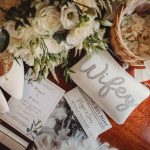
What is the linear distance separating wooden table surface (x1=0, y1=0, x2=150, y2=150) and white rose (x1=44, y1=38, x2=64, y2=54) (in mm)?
220

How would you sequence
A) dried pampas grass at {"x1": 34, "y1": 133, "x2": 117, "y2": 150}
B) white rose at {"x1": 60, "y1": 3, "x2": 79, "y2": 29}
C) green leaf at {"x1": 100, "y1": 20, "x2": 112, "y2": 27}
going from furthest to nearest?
dried pampas grass at {"x1": 34, "y1": 133, "x2": 117, "y2": 150}, green leaf at {"x1": 100, "y1": 20, "x2": 112, "y2": 27}, white rose at {"x1": 60, "y1": 3, "x2": 79, "y2": 29}

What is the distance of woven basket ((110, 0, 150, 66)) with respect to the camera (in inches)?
45.3

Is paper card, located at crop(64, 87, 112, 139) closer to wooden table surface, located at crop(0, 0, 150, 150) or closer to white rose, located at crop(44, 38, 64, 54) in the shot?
wooden table surface, located at crop(0, 0, 150, 150)

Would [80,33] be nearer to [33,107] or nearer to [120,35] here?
[120,35]

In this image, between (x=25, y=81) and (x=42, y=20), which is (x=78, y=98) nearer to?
(x=25, y=81)

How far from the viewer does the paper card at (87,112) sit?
1.28 meters

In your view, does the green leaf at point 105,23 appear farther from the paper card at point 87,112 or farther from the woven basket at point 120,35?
the paper card at point 87,112

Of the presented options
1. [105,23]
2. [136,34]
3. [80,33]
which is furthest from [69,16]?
[136,34]

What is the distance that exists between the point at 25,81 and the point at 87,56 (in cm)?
22

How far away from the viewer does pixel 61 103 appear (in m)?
1.29

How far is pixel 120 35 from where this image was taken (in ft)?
3.76

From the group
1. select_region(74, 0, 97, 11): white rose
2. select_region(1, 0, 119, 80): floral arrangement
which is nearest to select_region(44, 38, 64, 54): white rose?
select_region(1, 0, 119, 80): floral arrangement

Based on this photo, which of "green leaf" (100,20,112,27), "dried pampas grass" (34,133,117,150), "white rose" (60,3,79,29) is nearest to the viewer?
"white rose" (60,3,79,29)

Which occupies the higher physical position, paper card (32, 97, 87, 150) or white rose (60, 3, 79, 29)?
white rose (60, 3, 79, 29)
